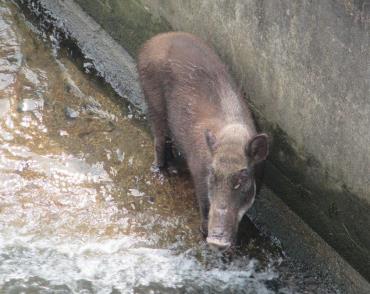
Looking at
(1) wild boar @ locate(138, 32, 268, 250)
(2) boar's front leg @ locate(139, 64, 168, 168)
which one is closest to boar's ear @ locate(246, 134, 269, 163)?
(1) wild boar @ locate(138, 32, 268, 250)

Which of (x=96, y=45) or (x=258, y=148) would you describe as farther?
(x=96, y=45)

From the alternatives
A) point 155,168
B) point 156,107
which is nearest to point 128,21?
point 156,107

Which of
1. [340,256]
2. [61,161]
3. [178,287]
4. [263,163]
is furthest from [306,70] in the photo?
[61,161]

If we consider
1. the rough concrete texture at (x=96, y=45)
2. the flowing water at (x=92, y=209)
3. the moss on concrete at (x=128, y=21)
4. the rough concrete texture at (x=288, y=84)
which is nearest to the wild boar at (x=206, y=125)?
the rough concrete texture at (x=288, y=84)

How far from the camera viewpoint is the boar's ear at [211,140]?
233 inches

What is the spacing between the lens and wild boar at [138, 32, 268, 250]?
5.77 m

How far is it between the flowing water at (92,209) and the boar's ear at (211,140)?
3.37ft

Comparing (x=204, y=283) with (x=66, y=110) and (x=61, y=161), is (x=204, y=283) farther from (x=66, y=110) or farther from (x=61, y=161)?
(x=66, y=110)

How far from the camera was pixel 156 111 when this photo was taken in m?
7.09

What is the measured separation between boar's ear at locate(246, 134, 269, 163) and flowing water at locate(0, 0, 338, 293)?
1083mm

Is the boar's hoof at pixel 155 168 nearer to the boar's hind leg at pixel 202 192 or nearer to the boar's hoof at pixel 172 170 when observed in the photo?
the boar's hoof at pixel 172 170

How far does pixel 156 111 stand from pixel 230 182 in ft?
5.13

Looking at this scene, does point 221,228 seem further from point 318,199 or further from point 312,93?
point 312,93

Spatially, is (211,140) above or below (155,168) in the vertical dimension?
above
